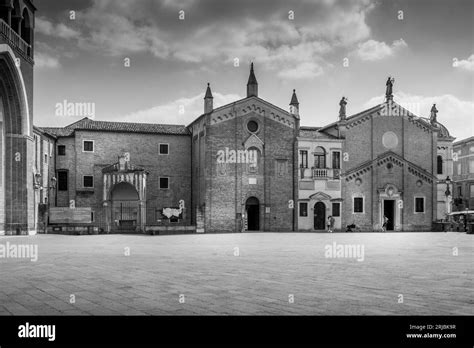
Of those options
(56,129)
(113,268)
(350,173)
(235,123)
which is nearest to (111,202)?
(56,129)

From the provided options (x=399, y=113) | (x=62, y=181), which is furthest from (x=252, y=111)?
(x=62, y=181)

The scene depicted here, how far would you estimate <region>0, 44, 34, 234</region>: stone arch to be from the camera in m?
29.3

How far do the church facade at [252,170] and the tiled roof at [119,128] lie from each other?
9 centimetres

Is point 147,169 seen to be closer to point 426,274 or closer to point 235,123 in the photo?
point 235,123

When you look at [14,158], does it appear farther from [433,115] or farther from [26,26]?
[433,115]

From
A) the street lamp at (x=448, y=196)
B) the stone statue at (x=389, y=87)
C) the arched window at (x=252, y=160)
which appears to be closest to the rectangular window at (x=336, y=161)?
the arched window at (x=252, y=160)

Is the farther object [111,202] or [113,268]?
[111,202]

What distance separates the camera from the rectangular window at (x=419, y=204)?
148 feet

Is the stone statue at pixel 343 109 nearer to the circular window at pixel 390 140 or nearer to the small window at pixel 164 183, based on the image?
the circular window at pixel 390 140

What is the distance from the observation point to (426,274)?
35.1 ft

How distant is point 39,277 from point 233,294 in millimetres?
4417

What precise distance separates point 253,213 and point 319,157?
7.43m
